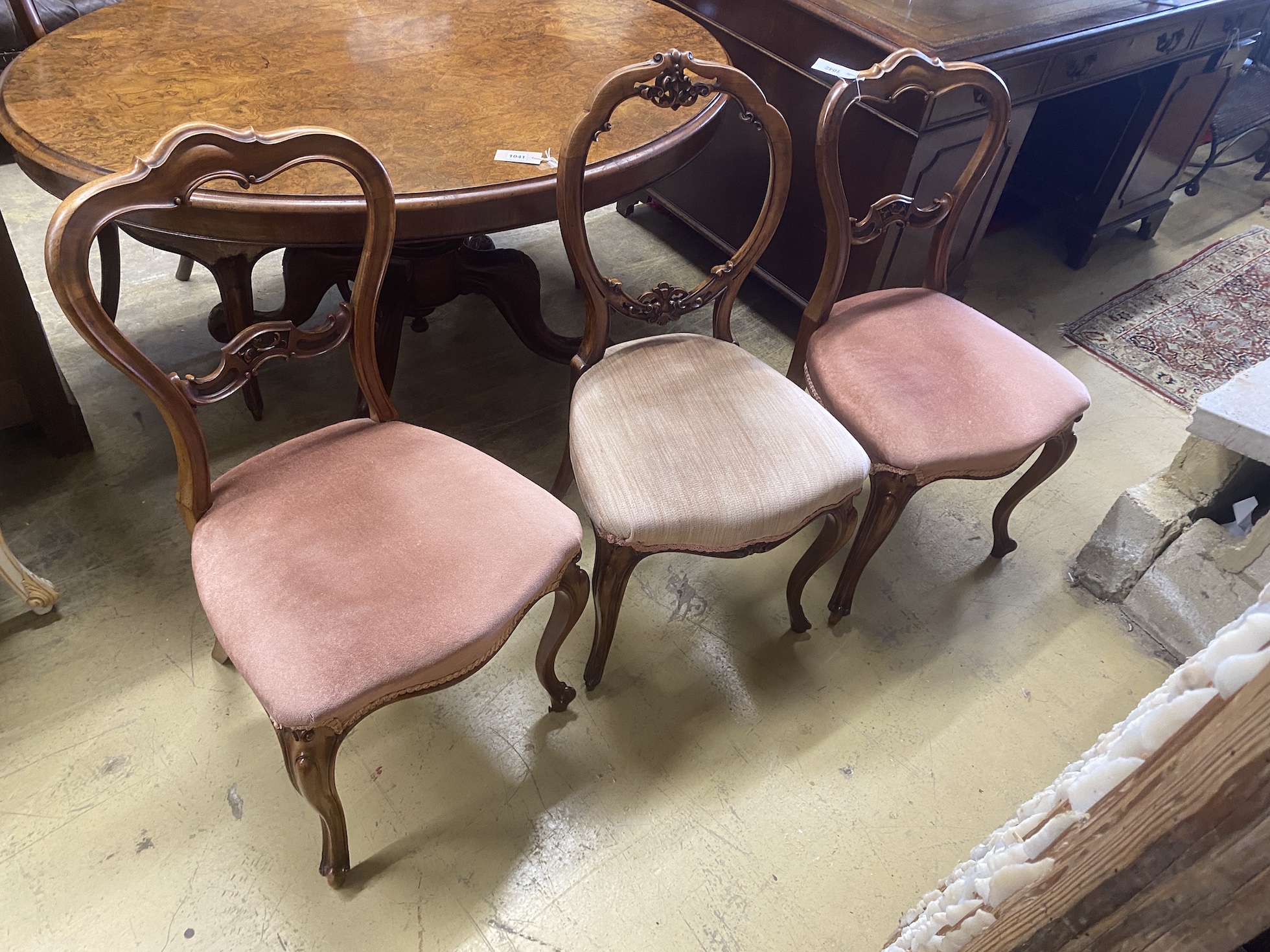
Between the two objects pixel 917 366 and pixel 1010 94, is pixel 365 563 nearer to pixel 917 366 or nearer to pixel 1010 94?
pixel 917 366

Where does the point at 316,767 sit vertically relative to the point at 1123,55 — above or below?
below

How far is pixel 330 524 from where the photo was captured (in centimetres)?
110

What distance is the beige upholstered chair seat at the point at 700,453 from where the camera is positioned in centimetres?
122

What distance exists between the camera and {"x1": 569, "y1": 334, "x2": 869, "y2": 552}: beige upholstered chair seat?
48.2 inches

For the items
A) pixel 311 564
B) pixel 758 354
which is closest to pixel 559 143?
pixel 311 564

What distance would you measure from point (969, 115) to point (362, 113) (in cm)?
131

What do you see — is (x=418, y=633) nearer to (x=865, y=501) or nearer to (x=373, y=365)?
(x=373, y=365)

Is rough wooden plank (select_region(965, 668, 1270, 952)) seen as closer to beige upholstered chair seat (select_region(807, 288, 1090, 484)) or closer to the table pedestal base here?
beige upholstered chair seat (select_region(807, 288, 1090, 484))

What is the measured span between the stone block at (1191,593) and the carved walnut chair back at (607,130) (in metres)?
1.02

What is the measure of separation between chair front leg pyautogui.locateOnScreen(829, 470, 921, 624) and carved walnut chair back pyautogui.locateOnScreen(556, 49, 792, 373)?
1.35ft

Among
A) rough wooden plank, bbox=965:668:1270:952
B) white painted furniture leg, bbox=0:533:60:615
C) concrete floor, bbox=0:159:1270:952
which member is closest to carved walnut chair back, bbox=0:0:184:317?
concrete floor, bbox=0:159:1270:952

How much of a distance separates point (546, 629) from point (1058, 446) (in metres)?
1.07

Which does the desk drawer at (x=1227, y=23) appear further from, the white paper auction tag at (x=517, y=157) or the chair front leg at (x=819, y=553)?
the white paper auction tag at (x=517, y=157)

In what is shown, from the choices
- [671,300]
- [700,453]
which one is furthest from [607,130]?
[700,453]
